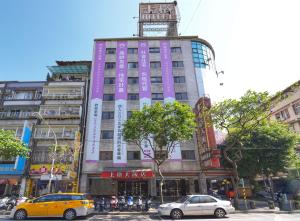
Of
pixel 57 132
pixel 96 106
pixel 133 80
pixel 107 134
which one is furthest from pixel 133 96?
pixel 57 132

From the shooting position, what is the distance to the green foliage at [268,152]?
2233cm

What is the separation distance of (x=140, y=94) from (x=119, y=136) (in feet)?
22.4

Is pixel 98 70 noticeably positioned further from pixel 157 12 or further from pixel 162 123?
pixel 162 123

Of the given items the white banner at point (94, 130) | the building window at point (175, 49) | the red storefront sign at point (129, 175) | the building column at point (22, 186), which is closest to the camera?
the red storefront sign at point (129, 175)

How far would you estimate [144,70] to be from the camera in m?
31.2

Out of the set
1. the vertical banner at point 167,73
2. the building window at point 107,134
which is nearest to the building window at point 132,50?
the vertical banner at point 167,73

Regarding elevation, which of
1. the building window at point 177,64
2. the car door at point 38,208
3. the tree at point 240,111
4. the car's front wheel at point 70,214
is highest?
the building window at point 177,64

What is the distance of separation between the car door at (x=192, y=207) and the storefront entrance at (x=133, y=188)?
43.3 feet

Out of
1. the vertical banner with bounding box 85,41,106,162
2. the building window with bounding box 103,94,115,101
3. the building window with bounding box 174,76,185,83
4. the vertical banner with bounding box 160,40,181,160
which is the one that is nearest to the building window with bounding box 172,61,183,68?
the vertical banner with bounding box 160,40,181,160

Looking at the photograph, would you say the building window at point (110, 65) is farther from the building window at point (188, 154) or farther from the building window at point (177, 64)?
the building window at point (188, 154)

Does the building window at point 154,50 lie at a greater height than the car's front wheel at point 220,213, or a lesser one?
greater

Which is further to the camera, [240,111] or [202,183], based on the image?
[202,183]

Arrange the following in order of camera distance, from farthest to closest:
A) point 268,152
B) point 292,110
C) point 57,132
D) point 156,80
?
point 292,110
point 156,80
point 57,132
point 268,152

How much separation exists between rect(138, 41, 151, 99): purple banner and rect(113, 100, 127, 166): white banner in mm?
3236
